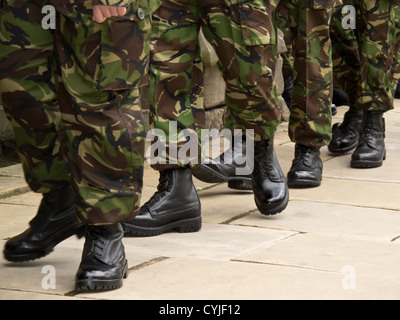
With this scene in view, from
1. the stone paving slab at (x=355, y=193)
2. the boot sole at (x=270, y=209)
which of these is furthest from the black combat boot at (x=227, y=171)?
the boot sole at (x=270, y=209)

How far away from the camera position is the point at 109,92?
2883mm

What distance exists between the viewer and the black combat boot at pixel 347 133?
5605mm

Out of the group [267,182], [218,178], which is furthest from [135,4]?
[218,178]

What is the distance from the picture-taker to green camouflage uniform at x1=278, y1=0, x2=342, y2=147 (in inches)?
182

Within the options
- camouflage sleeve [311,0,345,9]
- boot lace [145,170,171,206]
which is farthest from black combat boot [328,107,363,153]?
boot lace [145,170,171,206]

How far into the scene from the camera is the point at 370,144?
5.29 m

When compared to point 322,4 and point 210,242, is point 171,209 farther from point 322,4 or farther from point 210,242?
point 322,4

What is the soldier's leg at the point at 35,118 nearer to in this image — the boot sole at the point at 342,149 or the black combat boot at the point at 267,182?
the black combat boot at the point at 267,182

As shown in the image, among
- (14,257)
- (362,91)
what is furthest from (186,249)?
(362,91)

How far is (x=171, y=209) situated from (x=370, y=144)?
6.02 feet

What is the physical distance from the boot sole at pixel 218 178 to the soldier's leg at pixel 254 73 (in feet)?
1.23

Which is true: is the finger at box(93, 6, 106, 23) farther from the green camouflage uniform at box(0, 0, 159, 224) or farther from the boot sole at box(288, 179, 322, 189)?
the boot sole at box(288, 179, 322, 189)
